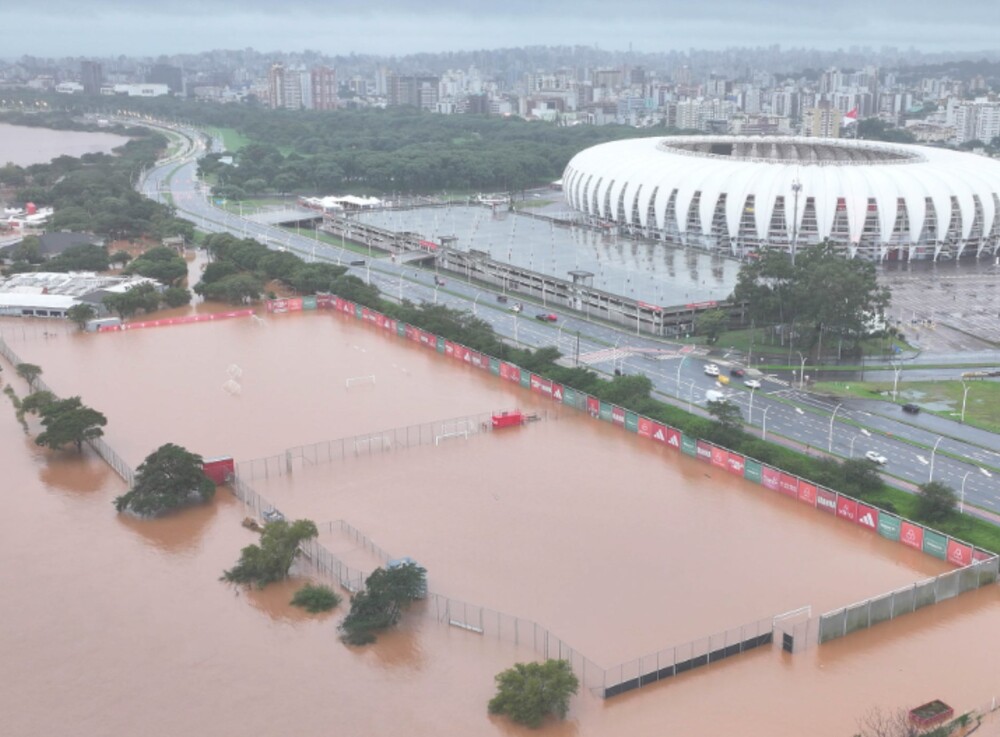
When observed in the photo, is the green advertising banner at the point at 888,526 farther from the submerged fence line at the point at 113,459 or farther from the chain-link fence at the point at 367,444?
the submerged fence line at the point at 113,459

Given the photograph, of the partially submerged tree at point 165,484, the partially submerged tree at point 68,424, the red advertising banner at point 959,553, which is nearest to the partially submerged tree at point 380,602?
the partially submerged tree at point 165,484

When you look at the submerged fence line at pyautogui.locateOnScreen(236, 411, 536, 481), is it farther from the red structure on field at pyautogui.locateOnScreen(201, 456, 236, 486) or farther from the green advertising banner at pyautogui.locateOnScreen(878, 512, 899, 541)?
the green advertising banner at pyautogui.locateOnScreen(878, 512, 899, 541)

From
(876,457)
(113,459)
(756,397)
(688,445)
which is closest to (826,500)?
(876,457)

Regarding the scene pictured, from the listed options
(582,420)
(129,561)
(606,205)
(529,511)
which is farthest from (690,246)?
(129,561)

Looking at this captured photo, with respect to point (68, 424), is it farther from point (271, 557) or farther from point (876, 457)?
point (876, 457)

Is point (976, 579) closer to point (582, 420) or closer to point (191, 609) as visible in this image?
point (582, 420)

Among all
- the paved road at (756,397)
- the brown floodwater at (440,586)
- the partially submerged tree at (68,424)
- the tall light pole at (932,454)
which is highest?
the partially submerged tree at (68,424)

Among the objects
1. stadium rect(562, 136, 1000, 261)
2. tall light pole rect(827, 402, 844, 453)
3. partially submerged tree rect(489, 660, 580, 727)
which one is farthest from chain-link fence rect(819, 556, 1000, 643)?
stadium rect(562, 136, 1000, 261)
